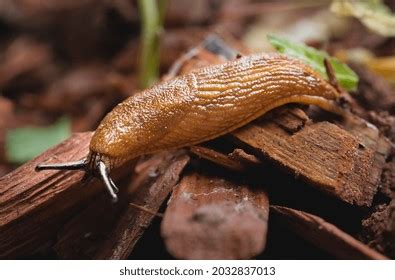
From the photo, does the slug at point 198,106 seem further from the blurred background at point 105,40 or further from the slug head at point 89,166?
the blurred background at point 105,40

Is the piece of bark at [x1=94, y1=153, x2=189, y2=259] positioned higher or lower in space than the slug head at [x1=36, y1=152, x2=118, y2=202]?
lower

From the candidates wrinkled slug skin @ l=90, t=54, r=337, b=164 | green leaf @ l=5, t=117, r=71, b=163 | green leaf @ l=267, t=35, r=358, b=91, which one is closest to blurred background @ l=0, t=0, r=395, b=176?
green leaf @ l=5, t=117, r=71, b=163

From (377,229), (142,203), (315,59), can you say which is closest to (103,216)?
(142,203)

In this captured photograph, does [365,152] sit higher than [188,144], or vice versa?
[188,144]

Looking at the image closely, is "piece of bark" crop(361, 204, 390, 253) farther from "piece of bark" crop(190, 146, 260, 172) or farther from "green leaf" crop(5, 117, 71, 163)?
"green leaf" crop(5, 117, 71, 163)

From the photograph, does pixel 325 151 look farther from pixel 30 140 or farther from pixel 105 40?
pixel 105 40

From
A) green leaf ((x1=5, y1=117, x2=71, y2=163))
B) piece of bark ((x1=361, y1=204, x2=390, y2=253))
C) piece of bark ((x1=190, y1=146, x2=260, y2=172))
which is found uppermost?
piece of bark ((x1=190, y1=146, x2=260, y2=172))
